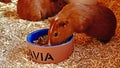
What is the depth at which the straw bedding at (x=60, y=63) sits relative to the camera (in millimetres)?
1698

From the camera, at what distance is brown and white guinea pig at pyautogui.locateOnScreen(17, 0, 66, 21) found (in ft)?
7.80

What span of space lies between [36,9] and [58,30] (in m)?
0.73

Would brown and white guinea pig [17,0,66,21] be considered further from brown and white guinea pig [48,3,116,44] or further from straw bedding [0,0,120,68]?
brown and white guinea pig [48,3,116,44]

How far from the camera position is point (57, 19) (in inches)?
67.4

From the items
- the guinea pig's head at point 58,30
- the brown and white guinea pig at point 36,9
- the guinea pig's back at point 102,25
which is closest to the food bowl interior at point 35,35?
the guinea pig's head at point 58,30

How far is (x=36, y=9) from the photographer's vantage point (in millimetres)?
2375

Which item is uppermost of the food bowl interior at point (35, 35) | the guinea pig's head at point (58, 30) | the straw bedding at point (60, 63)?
the guinea pig's head at point (58, 30)

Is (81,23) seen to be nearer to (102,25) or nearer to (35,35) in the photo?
(102,25)

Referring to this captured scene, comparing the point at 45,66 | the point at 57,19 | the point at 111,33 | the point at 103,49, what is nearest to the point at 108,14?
the point at 111,33

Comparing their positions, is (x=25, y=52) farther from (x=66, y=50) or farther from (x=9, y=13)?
(x=9, y=13)

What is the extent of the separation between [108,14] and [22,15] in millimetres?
875

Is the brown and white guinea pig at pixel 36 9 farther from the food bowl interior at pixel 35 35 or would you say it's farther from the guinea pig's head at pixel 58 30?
the guinea pig's head at pixel 58 30

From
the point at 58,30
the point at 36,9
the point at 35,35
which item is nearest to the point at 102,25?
the point at 58,30

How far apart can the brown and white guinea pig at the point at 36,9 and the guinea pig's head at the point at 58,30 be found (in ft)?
2.27
